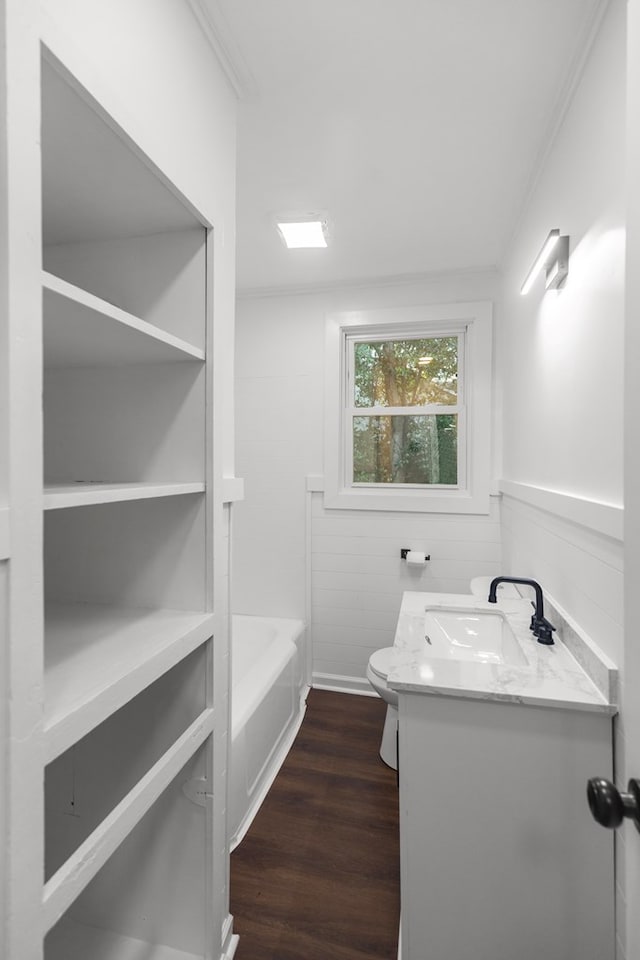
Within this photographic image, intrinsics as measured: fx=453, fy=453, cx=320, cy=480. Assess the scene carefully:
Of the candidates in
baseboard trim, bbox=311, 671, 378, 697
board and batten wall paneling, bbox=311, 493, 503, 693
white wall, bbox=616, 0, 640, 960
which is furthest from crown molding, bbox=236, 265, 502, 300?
baseboard trim, bbox=311, 671, 378, 697

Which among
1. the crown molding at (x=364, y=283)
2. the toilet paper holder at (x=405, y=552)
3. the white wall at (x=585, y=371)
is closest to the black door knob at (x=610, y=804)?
the white wall at (x=585, y=371)

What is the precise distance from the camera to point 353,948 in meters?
1.31

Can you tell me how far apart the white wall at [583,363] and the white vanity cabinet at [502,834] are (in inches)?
11.4

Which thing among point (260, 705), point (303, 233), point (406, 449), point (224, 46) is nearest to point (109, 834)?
point (260, 705)

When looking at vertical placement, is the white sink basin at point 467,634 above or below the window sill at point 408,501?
below

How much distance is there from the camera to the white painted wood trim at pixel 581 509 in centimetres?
101

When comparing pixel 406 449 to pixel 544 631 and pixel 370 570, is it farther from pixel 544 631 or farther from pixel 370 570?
pixel 544 631

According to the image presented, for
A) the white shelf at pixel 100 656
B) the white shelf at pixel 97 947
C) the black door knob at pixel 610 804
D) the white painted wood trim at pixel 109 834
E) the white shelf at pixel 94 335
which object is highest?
the white shelf at pixel 94 335

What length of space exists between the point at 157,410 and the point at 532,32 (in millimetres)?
1412

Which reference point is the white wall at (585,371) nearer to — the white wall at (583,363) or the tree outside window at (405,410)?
the white wall at (583,363)

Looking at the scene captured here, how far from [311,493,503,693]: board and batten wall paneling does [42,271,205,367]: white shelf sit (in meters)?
1.86

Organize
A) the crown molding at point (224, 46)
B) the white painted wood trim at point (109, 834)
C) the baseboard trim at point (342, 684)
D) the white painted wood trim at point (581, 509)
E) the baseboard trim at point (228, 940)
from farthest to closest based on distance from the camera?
the baseboard trim at point (342, 684)
the baseboard trim at point (228, 940)
the crown molding at point (224, 46)
the white painted wood trim at point (581, 509)
the white painted wood trim at point (109, 834)

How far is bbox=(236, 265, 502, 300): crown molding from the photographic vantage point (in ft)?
8.66

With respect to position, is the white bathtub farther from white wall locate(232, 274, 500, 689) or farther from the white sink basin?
the white sink basin
